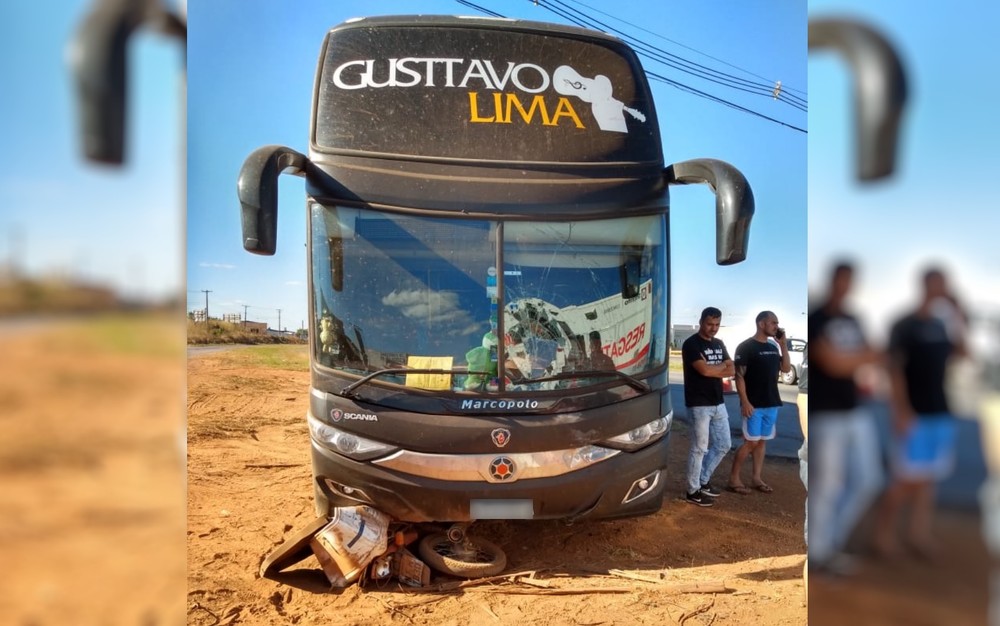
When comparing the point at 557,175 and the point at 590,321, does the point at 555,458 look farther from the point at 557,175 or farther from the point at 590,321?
the point at 557,175

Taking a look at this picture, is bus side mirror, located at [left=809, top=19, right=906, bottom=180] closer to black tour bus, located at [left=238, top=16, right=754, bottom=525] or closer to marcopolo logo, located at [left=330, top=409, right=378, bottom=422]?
black tour bus, located at [left=238, top=16, right=754, bottom=525]

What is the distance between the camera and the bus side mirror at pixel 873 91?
1091 mm

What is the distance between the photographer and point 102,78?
1286 millimetres

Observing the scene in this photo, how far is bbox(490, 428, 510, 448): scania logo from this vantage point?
8.73 feet

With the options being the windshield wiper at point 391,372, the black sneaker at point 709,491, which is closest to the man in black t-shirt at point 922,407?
the windshield wiper at point 391,372

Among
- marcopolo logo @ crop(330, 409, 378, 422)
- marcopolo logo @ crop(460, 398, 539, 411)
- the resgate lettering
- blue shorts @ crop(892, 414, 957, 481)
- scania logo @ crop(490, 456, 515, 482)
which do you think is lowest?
scania logo @ crop(490, 456, 515, 482)

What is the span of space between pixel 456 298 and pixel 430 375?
41cm

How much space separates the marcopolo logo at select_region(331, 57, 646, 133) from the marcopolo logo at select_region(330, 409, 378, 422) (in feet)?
5.19

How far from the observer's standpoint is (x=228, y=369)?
2.71 metres

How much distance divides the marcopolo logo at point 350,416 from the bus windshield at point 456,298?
191 millimetres

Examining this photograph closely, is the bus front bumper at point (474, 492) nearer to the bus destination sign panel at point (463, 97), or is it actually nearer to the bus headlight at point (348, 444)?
the bus headlight at point (348, 444)

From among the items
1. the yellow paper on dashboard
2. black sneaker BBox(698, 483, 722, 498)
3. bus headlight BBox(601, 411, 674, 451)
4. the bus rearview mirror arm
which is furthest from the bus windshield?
the bus rearview mirror arm

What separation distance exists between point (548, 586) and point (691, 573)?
81 cm

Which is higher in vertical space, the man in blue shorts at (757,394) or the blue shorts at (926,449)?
the blue shorts at (926,449)
